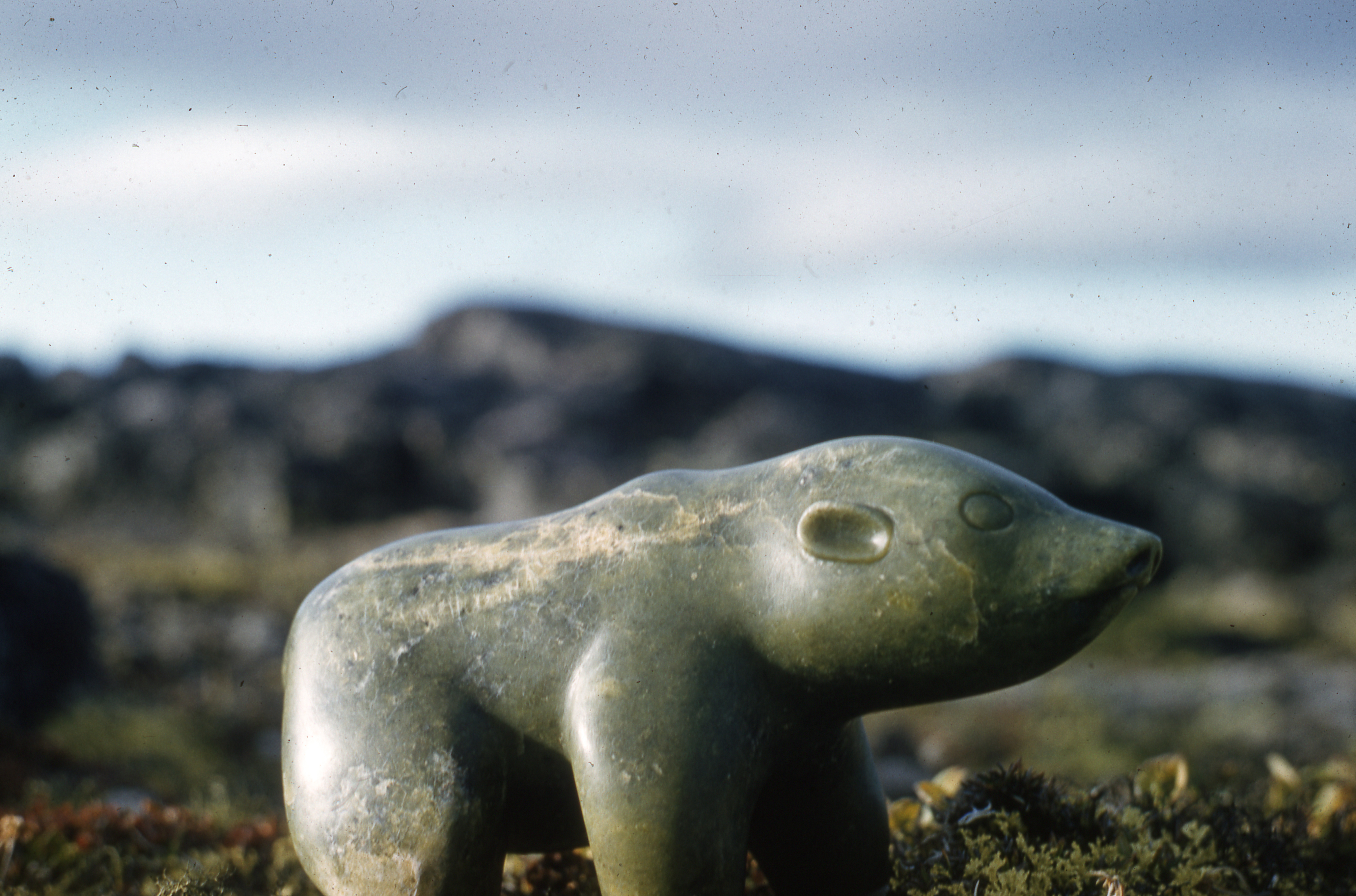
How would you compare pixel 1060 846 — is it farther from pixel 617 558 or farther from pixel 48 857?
pixel 48 857

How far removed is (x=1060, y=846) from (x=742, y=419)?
17867 millimetres

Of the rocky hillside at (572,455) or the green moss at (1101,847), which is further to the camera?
the rocky hillside at (572,455)

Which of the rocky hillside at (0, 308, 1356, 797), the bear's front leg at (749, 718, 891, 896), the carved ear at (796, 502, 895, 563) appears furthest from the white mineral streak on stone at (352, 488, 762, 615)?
the rocky hillside at (0, 308, 1356, 797)

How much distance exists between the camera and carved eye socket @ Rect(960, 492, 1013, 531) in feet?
7.83

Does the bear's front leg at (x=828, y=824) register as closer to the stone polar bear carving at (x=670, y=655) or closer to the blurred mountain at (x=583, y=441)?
the stone polar bear carving at (x=670, y=655)

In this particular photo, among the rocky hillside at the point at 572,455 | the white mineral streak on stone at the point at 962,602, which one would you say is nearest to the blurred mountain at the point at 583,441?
the rocky hillside at the point at 572,455

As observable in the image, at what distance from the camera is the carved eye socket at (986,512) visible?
94.0 inches

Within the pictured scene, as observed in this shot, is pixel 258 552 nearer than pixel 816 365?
Yes

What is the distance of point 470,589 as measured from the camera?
2.58m

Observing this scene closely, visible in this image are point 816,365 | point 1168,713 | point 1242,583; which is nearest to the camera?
point 1168,713

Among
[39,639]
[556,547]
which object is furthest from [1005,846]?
[39,639]

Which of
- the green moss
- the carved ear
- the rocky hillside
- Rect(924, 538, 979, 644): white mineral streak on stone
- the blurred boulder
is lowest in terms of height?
the rocky hillside

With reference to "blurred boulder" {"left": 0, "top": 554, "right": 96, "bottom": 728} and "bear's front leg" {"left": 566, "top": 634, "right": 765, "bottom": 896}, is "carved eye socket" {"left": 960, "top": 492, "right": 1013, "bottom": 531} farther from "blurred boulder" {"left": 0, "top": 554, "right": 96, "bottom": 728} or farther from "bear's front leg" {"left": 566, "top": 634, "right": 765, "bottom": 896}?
"blurred boulder" {"left": 0, "top": 554, "right": 96, "bottom": 728}

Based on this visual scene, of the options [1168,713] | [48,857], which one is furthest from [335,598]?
[1168,713]
